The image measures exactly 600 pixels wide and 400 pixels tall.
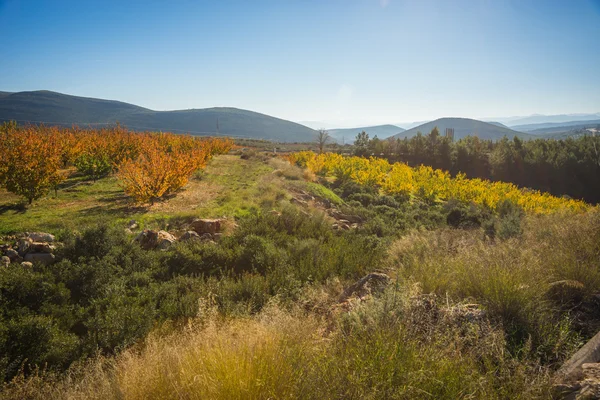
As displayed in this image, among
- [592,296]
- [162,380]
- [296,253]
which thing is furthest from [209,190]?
[592,296]

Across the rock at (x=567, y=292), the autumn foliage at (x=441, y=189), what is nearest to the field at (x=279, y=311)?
the rock at (x=567, y=292)

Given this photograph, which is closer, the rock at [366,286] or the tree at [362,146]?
the rock at [366,286]

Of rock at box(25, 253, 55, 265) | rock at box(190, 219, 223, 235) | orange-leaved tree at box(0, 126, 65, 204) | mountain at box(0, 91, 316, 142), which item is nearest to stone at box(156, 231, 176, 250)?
rock at box(190, 219, 223, 235)

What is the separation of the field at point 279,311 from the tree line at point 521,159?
86.1 ft

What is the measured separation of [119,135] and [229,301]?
19976 mm

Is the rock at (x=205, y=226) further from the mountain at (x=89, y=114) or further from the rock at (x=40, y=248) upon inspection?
the mountain at (x=89, y=114)

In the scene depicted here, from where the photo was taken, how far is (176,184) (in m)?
10.9

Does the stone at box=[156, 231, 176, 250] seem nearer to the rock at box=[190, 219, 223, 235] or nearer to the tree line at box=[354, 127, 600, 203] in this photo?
the rock at box=[190, 219, 223, 235]

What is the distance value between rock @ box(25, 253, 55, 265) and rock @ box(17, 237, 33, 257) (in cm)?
17

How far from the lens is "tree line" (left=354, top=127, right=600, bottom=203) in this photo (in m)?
26.9

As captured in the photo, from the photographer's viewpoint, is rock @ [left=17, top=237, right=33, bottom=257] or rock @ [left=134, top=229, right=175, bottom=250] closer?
rock @ [left=17, top=237, right=33, bottom=257]

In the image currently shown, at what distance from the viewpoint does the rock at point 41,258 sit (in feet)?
16.9

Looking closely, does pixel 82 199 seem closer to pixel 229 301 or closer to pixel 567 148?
pixel 229 301

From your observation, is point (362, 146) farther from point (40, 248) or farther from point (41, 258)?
point (41, 258)
